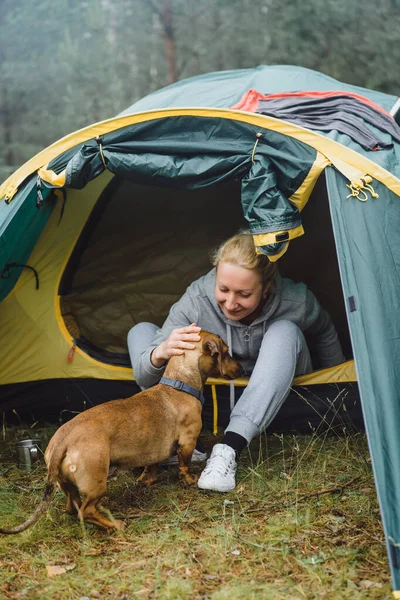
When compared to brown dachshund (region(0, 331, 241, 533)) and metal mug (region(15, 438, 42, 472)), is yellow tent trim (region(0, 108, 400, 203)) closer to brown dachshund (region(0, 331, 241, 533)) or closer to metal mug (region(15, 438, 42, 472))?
brown dachshund (region(0, 331, 241, 533))

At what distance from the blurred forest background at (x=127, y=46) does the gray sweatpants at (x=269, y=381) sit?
8.36 meters

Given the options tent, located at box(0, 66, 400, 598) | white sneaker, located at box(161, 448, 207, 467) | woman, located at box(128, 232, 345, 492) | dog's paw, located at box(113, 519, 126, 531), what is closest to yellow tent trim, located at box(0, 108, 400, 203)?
tent, located at box(0, 66, 400, 598)

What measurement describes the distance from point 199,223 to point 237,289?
1.66 metres

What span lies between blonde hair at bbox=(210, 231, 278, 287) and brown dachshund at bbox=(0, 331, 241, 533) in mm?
428

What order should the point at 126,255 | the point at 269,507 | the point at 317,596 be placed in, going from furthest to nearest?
1. the point at 126,255
2. the point at 269,507
3. the point at 317,596

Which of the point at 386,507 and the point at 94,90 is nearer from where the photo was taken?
the point at 386,507

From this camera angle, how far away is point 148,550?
9.61ft

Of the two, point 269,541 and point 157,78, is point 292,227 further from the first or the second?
point 157,78

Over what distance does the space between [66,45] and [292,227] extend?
9736 mm

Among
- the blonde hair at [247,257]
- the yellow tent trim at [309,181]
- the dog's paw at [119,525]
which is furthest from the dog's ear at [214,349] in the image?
the dog's paw at [119,525]

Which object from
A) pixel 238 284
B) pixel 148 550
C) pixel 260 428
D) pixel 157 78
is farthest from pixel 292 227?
pixel 157 78

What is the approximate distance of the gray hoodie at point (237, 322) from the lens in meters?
4.00

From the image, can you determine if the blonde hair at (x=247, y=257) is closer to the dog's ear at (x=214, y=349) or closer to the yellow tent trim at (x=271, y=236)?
the yellow tent trim at (x=271, y=236)

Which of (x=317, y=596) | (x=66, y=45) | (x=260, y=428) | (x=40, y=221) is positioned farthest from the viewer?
(x=66, y=45)
